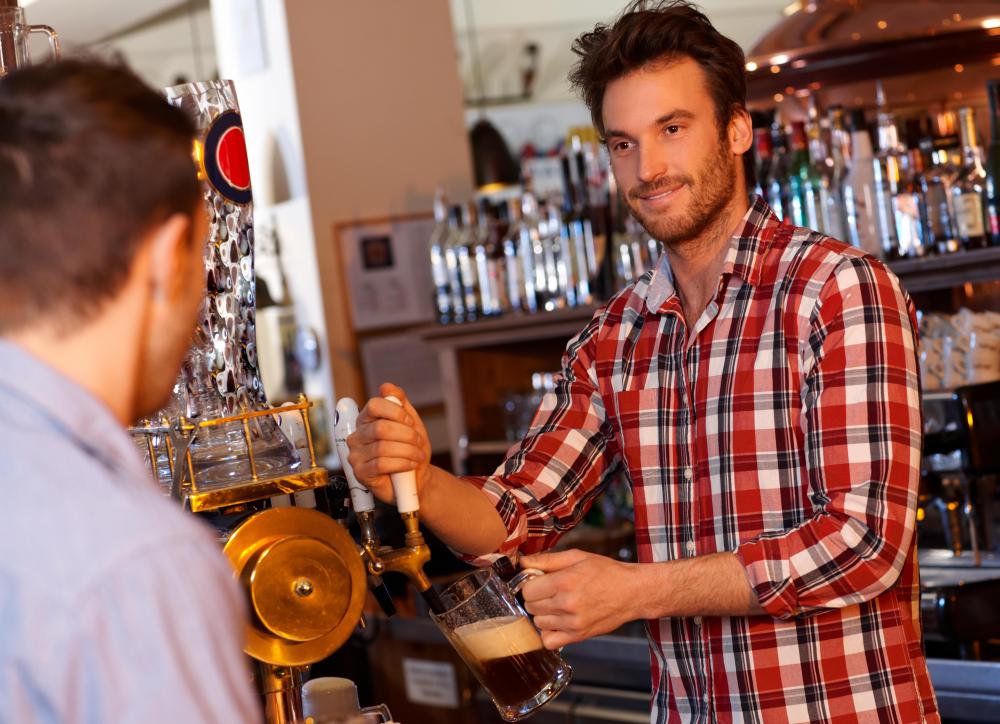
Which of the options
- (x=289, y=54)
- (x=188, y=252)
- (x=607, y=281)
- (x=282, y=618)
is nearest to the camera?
(x=188, y=252)

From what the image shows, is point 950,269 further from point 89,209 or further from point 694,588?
point 89,209

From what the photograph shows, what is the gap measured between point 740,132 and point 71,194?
1.15m

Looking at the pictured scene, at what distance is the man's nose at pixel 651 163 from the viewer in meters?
1.59

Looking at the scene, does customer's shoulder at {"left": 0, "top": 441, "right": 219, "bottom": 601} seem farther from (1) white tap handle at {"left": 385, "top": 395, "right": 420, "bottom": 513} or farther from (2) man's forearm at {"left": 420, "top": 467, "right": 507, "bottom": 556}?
(2) man's forearm at {"left": 420, "top": 467, "right": 507, "bottom": 556}

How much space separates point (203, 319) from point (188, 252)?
49 cm

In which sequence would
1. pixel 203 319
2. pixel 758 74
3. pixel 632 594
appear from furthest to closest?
pixel 758 74 < pixel 632 594 < pixel 203 319

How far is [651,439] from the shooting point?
1611 millimetres

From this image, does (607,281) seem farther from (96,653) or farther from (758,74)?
(96,653)

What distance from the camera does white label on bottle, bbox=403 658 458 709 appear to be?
3.48 metres

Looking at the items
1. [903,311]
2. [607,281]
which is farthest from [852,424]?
[607,281]

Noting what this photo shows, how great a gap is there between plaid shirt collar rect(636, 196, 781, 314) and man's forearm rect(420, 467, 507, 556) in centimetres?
34

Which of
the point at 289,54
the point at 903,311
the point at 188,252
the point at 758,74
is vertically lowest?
the point at 903,311

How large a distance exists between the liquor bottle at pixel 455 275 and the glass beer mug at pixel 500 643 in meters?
2.24

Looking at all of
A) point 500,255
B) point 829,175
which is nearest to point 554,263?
point 500,255
